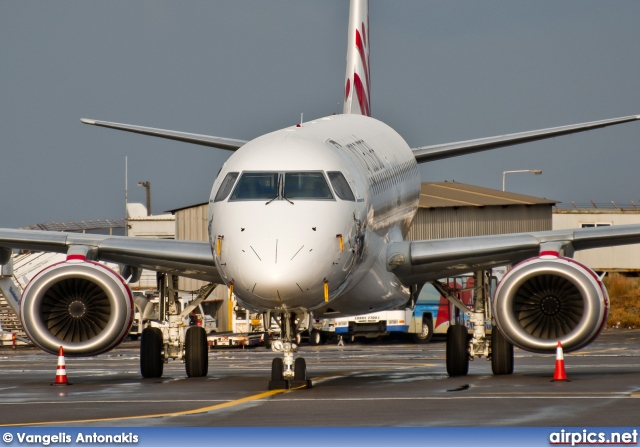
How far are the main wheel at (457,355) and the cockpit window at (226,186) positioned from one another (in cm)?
670

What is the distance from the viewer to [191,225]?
74.6 m

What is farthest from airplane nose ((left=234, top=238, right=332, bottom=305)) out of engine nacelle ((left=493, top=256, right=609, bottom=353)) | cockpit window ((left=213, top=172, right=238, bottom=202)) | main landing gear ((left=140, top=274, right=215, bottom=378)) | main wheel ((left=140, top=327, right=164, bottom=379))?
main wheel ((left=140, top=327, right=164, bottom=379))

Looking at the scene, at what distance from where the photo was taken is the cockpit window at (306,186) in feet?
67.7

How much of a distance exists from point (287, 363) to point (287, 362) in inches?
0.6

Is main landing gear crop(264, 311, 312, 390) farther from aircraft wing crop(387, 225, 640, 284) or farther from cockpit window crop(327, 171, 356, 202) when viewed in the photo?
aircraft wing crop(387, 225, 640, 284)


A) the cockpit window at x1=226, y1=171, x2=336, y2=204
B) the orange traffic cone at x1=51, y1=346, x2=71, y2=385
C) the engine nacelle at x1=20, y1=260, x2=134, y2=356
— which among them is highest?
the cockpit window at x1=226, y1=171, x2=336, y2=204

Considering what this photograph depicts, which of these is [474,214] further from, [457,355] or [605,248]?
[457,355]

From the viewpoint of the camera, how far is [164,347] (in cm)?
2670

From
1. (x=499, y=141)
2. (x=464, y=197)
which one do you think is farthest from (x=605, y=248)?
(x=499, y=141)

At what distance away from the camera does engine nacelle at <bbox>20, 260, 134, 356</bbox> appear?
2327cm

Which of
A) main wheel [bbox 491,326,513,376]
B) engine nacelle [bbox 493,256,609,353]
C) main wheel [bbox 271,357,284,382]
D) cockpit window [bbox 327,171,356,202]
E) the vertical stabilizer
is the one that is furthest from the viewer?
the vertical stabilizer

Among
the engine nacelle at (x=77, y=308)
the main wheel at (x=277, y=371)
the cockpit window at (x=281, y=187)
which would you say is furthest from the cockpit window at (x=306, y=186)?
the engine nacelle at (x=77, y=308)

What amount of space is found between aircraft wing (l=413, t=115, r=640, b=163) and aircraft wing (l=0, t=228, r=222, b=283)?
21.7ft

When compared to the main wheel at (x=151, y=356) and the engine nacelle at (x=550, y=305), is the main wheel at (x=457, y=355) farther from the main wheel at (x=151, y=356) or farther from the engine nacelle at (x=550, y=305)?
the main wheel at (x=151, y=356)
